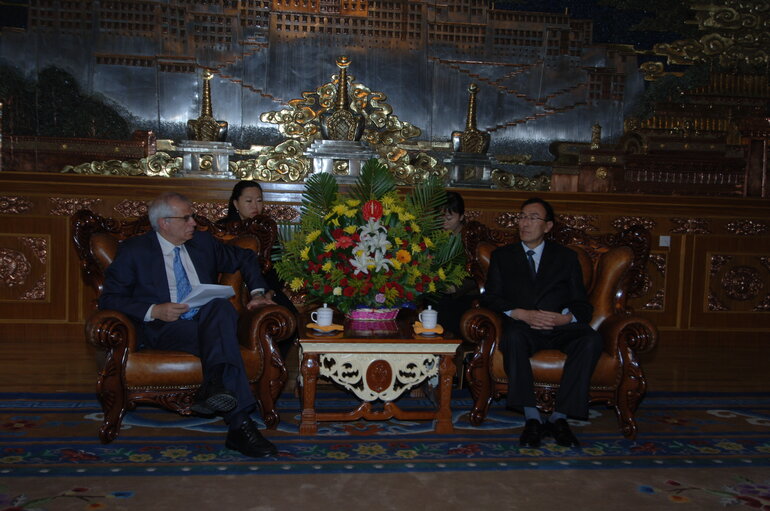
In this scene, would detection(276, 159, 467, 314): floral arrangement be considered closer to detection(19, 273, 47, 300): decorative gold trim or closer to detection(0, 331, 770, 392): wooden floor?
detection(0, 331, 770, 392): wooden floor

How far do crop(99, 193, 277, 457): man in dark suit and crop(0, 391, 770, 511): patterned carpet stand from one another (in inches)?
7.4

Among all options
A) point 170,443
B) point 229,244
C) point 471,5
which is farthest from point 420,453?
point 471,5

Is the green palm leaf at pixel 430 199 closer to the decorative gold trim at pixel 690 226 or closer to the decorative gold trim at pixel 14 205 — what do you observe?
the decorative gold trim at pixel 690 226

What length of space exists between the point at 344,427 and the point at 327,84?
404 cm

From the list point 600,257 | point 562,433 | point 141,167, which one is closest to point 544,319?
point 562,433

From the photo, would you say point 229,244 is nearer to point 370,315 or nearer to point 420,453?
point 370,315

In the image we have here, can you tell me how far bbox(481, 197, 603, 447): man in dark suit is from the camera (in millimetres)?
3215

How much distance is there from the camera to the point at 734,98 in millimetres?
6875

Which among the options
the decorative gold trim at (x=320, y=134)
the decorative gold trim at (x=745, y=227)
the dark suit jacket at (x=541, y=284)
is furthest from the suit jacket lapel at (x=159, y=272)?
the decorative gold trim at (x=745, y=227)

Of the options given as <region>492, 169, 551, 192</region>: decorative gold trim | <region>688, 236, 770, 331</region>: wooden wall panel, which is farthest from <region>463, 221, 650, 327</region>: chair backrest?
<region>492, 169, 551, 192</region>: decorative gold trim

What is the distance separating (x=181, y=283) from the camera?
3.32 metres

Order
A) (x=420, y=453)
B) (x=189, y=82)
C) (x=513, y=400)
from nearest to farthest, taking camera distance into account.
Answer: (x=420, y=453) < (x=513, y=400) < (x=189, y=82)

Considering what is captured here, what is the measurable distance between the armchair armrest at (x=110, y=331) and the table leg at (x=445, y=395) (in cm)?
135

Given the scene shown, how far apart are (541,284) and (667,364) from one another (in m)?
1.97
